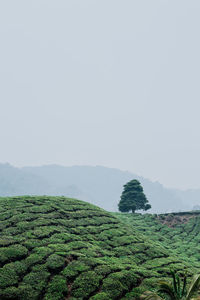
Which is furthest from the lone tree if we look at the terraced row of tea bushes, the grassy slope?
the grassy slope

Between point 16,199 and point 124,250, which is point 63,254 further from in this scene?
point 16,199

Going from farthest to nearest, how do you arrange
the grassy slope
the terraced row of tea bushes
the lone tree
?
1. the lone tree
2. the terraced row of tea bushes
3. the grassy slope

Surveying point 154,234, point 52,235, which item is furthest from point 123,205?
point 52,235

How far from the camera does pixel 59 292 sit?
15.2 metres

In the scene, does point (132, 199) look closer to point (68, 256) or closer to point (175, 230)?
point (175, 230)

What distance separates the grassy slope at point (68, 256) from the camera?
15516 millimetres

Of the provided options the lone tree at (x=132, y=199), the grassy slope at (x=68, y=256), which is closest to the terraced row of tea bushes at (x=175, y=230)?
the lone tree at (x=132, y=199)

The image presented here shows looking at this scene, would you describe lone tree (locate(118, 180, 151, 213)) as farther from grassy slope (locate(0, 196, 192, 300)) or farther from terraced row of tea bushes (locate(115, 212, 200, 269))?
grassy slope (locate(0, 196, 192, 300))

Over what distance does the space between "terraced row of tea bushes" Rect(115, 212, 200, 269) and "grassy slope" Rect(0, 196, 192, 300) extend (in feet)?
25.7

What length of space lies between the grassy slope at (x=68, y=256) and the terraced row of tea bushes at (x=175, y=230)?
25.7 ft

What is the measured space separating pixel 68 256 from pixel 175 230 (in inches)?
1047

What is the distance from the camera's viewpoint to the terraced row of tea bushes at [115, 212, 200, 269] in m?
32.0

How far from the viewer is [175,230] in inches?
1599

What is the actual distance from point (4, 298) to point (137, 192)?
4465 cm
